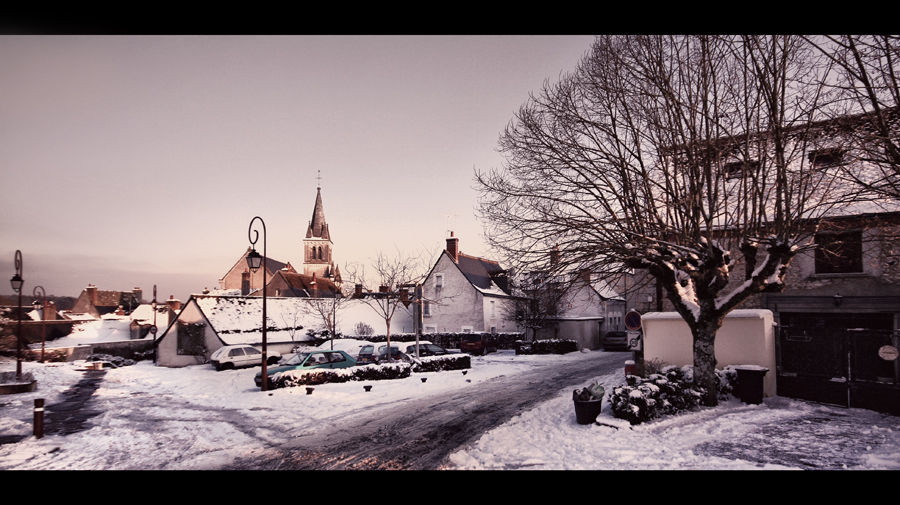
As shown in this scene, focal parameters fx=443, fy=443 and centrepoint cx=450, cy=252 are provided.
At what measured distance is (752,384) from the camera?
11.9 meters

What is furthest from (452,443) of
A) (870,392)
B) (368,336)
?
(368,336)

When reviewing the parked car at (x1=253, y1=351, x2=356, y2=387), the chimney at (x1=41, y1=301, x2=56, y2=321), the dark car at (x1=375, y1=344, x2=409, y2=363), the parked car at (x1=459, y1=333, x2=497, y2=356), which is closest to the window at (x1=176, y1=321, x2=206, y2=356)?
the parked car at (x1=253, y1=351, x2=356, y2=387)

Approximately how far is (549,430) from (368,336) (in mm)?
29038

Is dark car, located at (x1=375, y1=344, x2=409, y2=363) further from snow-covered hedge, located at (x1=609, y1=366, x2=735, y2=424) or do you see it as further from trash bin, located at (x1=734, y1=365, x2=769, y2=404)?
trash bin, located at (x1=734, y1=365, x2=769, y2=404)

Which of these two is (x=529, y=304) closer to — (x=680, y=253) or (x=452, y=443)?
(x=680, y=253)

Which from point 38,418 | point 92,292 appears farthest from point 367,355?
point 92,292

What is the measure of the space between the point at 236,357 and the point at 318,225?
6068 centimetres

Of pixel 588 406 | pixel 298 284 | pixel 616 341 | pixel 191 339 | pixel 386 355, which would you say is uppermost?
pixel 298 284

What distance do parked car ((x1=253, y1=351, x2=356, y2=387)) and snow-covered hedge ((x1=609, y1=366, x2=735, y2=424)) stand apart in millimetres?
11947

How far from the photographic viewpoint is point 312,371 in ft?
54.7

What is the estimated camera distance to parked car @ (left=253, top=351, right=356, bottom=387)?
1801cm

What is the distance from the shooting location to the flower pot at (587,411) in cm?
996

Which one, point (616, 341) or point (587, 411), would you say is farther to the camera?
point (616, 341)

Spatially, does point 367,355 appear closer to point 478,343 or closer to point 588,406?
point 478,343
